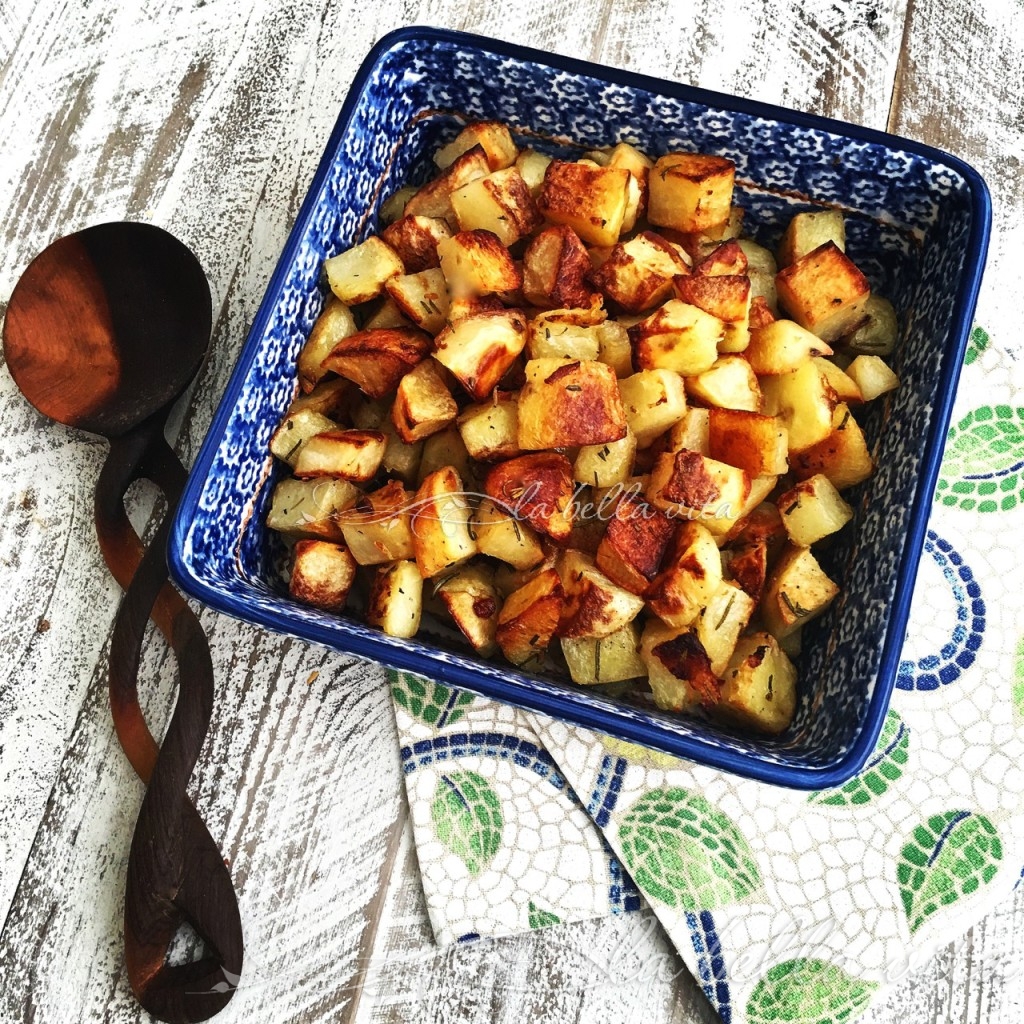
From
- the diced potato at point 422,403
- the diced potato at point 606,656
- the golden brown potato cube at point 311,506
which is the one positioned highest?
the diced potato at point 422,403

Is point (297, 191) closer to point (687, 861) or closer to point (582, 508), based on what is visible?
point (582, 508)

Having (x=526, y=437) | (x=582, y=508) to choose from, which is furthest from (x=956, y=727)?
(x=526, y=437)

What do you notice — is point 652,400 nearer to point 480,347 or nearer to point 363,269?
point 480,347

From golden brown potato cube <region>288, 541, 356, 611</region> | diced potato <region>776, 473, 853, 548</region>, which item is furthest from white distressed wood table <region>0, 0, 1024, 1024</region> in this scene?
diced potato <region>776, 473, 853, 548</region>

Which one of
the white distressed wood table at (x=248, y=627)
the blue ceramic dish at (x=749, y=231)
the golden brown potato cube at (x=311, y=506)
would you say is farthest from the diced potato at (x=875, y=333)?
the golden brown potato cube at (x=311, y=506)

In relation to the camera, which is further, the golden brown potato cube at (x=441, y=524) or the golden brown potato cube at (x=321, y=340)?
the golden brown potato cube at (x=321, y=340)

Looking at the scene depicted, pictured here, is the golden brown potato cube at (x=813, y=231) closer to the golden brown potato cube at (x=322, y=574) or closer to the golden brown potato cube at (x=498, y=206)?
the golden brown potato cube at (x=498, y=206)

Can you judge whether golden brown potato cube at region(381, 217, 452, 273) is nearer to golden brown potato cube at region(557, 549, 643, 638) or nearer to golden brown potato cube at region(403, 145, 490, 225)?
golden brown potato cube at region(403, 145, 490, 225)

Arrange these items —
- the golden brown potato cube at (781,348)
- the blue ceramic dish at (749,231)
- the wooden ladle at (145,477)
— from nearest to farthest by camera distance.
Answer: the blue ceramic dish at (749,231) < the golden brown potato cube at (781,348) < the wooden ladle at (145,477)

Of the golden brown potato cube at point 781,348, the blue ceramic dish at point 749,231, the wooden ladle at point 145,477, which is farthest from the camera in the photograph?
the wooden ladle at point 145,477
